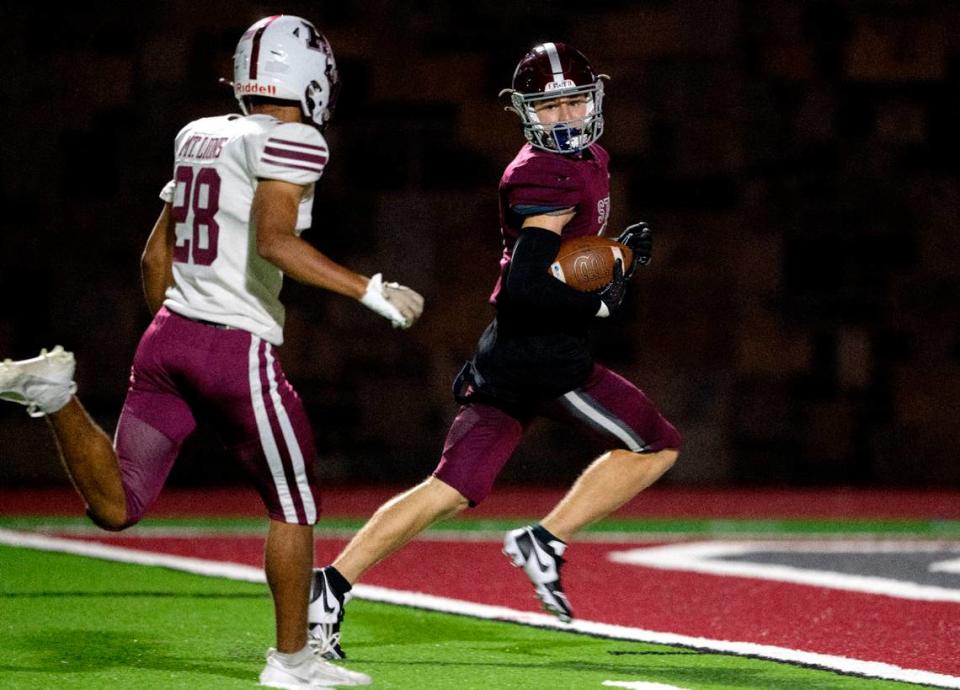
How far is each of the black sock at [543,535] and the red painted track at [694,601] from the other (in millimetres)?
609

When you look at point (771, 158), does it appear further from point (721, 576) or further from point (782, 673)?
point (782, 673)

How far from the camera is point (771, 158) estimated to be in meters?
10.4

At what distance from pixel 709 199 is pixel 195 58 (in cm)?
309

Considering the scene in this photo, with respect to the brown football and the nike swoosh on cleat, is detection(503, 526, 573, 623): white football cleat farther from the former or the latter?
the brown football

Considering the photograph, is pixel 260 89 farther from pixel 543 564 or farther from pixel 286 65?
pixel 543 564

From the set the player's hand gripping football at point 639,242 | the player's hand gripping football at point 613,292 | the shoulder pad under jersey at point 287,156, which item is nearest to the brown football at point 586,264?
the player's hand gripping football at point 613,292

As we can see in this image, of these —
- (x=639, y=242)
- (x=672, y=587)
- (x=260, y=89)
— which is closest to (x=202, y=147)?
(x=260, y=89)

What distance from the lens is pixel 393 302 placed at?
3.95 metres

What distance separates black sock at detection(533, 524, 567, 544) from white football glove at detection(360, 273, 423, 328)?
1.14m

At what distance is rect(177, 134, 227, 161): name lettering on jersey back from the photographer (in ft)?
13.8

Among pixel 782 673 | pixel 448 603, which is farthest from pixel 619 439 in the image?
pixel 448 603

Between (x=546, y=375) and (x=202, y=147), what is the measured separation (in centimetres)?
122

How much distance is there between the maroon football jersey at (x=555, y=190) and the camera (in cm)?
479

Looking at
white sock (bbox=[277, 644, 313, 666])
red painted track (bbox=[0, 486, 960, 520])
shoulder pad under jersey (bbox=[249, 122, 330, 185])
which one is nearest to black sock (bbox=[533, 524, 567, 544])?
white sock (bbox=[277, 644, 313, 666])
